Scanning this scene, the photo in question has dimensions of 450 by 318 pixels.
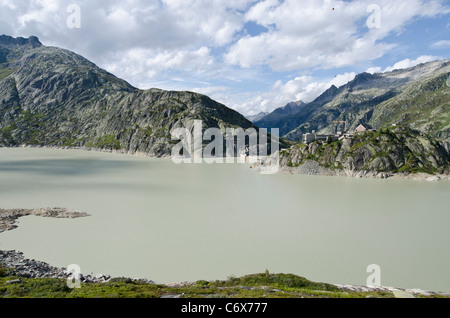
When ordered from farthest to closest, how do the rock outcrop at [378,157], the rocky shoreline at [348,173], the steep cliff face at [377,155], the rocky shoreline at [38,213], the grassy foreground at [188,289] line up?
the steep cliff face at [377,155]
the rock outcrop at [378,157]
the rocky shoreline at [348,173]
the rocky shoreline at [38,213]
the grassy foreground at [188,289]

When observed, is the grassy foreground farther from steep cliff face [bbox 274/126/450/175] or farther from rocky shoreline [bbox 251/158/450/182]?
steep cliff face [bbox 274/126/450/175]

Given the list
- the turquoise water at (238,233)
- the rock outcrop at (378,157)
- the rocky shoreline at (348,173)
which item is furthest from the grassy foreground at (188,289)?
the rock outcrop at (378,157)

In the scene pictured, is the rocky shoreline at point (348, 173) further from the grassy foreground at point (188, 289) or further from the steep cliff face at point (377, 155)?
the grassy foreground at point (188, 289)

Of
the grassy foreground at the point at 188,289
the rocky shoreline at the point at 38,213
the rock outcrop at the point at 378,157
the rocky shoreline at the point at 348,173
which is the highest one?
the rock outcrop at the point at 378,157

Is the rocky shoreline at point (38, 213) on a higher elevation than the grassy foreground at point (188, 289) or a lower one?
A: higher

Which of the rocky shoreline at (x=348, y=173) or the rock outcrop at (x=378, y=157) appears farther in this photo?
the rock outcrop at (x=378, y=157)

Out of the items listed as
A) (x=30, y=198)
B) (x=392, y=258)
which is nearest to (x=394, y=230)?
(x=392, y=258)

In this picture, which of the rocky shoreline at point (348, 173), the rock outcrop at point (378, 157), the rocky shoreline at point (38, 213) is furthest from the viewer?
the rock outcrop at point (378, 157)
